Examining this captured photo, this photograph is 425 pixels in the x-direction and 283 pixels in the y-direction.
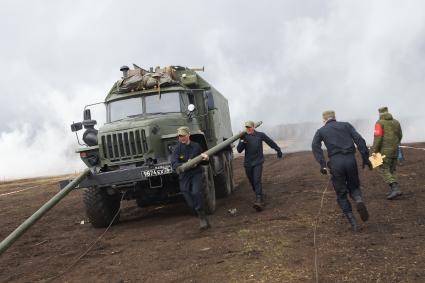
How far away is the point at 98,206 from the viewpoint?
32.0 ft

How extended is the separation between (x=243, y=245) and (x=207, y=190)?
2.74 meters

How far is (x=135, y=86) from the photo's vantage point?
36.0 ft

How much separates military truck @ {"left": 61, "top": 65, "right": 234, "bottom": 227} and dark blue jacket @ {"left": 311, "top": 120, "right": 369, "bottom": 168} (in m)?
2.71

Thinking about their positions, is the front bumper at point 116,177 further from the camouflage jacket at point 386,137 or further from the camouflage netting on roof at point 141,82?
the camouflage jacket at point 386,137

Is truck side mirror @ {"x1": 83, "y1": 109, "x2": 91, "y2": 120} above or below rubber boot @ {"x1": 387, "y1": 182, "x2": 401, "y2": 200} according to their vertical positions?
above

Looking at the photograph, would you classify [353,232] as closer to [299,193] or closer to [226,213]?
[226,213]

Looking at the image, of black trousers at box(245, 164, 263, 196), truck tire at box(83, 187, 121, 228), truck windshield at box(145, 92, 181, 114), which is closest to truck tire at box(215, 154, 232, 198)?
black trousers at box(245, 164, 263, 196)

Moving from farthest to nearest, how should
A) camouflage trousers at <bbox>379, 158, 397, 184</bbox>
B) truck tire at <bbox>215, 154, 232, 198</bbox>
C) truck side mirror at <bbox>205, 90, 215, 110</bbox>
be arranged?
truck tire at <bbox>215, 154, 232, 198</bbox> → truck side mirror at <bbox>205, 90, 215, 110</bbox> → camouflage trousers at <bbox>379, 158, 397, 184</bbox>

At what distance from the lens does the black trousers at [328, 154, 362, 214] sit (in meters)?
7.45

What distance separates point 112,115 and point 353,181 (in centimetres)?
564

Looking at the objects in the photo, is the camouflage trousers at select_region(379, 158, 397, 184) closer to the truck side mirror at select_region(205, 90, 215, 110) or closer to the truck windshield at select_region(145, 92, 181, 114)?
the truck side mirror at select_region(205, 90, 215, 110)

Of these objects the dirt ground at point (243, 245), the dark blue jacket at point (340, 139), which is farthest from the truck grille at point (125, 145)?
the dark blue jacket at point (340, 139)

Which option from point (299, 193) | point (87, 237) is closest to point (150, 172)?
point (87, 237)

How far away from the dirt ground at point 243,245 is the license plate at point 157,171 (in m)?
1.03
